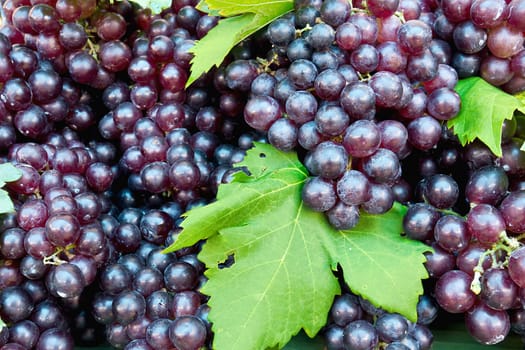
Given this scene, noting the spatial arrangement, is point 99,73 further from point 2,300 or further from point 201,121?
point 2,300

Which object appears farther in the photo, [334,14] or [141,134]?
[141,134]

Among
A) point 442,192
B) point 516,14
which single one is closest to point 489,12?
point 516,14

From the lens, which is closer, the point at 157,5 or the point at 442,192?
the point at 442,192

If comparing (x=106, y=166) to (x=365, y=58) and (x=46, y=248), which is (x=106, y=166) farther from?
(x=365, y=58)

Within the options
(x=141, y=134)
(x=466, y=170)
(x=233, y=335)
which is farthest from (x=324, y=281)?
(x=141, y=134)

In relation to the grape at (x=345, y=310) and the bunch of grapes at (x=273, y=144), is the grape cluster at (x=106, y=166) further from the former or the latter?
the grape at (x=345, y=310)

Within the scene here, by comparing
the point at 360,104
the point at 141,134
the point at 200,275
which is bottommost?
the point at 200,275

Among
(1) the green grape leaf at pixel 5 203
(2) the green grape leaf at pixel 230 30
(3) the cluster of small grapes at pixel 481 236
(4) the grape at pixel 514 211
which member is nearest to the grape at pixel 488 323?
(3) the cluster of small grapes at pixel 481 236
